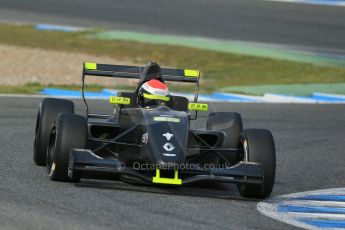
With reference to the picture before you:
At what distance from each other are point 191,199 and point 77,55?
1434 cm

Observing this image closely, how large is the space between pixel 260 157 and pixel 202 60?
13.7 metres

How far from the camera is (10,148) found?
38.0 feet

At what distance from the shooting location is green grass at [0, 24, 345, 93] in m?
21.2

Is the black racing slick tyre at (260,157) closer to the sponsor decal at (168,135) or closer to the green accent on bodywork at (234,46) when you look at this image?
the sponsor decal at (168,135)

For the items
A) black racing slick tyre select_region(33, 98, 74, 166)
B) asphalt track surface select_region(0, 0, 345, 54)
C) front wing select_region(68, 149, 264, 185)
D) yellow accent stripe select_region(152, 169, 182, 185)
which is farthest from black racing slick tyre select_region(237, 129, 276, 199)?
asphalt track surface select_region(0, 0, 345, 54)

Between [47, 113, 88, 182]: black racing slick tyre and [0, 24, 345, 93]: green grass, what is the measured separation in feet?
32.1

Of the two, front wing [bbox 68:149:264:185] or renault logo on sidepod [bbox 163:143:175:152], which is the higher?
renault logo on sidepod [bbox 163:143:175:152]

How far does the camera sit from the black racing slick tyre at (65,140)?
9.30 m

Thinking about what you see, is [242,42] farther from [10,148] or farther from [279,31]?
[10,148]

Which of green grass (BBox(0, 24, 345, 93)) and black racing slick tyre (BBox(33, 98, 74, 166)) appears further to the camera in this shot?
green grass (BBox(0, 24, 345, 93))

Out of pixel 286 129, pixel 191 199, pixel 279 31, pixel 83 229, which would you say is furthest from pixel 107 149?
pixel 279 31

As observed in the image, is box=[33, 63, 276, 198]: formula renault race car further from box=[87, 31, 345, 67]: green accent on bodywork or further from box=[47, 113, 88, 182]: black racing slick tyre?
box=[87, 31, 345, 67]: green accent on bodywork

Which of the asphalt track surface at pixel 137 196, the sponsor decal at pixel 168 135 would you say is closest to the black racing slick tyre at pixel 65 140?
the asphalt track surface at pixel 137 196

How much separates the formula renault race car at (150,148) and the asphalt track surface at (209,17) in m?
14.9
